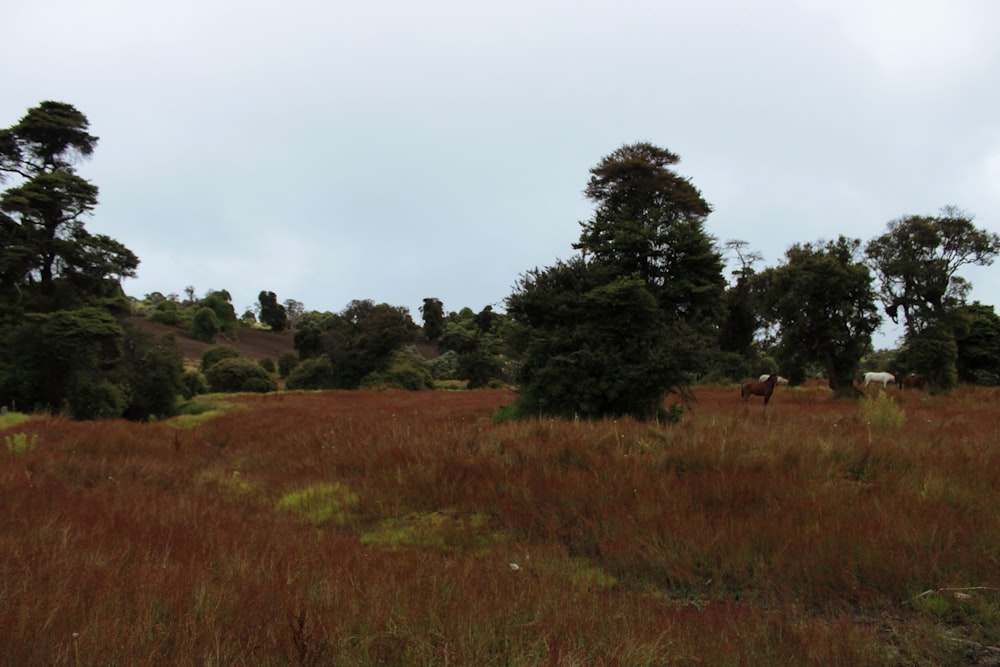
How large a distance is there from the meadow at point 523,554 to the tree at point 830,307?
57.2 ft

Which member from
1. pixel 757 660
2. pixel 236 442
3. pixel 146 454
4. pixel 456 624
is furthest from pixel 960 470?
pixel 236 442

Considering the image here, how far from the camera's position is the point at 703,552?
15.2 feet

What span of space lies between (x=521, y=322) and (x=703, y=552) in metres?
10.3

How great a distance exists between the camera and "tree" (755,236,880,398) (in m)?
24.1

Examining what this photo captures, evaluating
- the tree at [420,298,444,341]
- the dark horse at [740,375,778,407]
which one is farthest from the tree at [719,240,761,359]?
the tree at [420,298,444,341]

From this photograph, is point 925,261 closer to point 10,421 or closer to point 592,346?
point 592,346

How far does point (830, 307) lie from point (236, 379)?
46729 millimetres

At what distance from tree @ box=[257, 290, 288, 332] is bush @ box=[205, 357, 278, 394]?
70.4 meters

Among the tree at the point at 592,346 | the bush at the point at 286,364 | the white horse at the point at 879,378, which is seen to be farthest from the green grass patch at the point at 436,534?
the bush at the point at 286,364

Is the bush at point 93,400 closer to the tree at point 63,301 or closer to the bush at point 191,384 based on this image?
the tree at point 63,301

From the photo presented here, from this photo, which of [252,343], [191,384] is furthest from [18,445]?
[252,343]

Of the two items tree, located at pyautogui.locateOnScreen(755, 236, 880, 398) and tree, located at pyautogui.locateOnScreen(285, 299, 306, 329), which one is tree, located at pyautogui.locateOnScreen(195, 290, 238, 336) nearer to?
tree, located at pyautogui.locateOnScreen(285, 299, 306, 329)

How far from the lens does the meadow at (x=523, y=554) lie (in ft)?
8.59

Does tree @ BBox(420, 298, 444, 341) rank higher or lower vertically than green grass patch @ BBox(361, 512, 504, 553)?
higher
